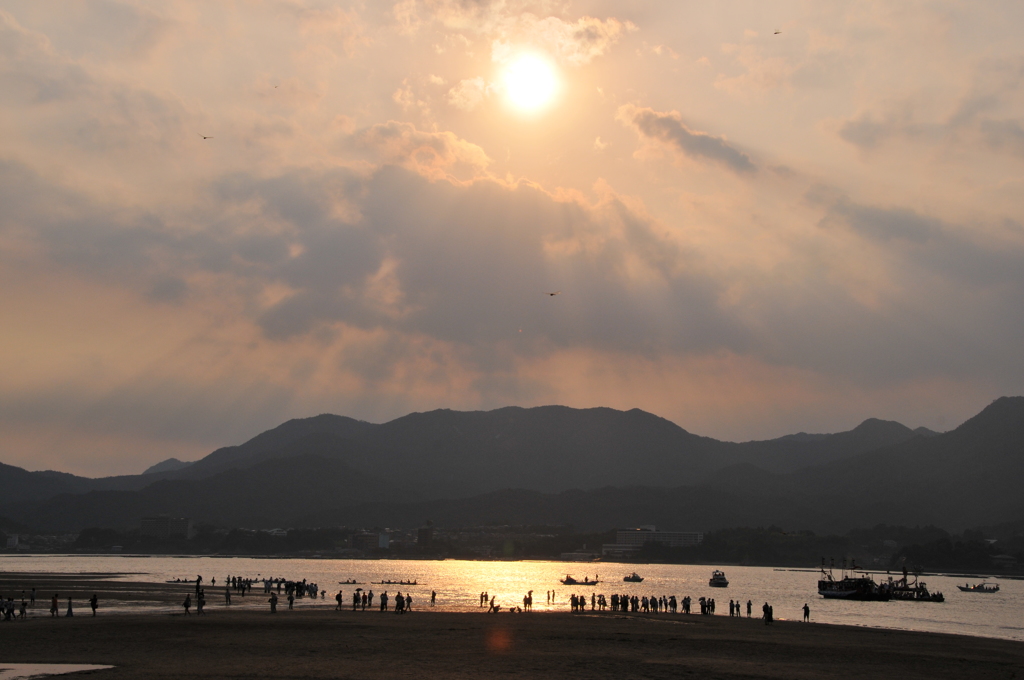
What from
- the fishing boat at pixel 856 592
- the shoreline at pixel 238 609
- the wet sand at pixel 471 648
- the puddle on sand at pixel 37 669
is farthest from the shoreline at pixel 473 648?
the fishing boat at pixel 856 592

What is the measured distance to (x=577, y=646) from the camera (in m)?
45.9

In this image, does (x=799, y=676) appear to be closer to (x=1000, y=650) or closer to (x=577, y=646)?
(x=577, y=646)

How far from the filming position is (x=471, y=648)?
43875 mm

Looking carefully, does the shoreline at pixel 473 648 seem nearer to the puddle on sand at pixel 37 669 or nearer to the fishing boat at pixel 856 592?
the puddle on sand at pixel 37 669

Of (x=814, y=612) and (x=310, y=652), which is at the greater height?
(x=310, y=652)

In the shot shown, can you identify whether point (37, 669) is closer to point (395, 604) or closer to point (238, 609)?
point (238, 609)

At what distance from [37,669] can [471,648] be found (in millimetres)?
19190

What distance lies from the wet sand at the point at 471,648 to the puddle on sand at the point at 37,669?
1048 mm

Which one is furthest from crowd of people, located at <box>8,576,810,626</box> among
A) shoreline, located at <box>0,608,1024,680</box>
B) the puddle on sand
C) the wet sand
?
the puddle on sand

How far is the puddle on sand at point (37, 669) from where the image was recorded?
33.5 meters

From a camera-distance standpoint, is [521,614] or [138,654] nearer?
[138,654]

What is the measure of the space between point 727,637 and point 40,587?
82.6 meters

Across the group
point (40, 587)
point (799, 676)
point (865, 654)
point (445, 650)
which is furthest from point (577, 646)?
point (40, 587)

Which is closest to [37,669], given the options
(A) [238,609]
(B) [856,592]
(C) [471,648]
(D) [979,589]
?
(C) [471,648]
